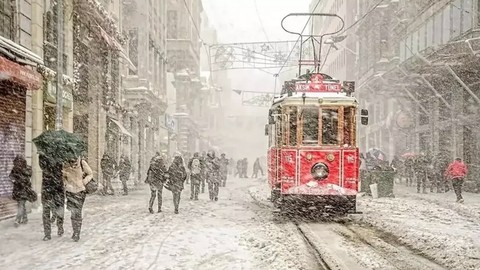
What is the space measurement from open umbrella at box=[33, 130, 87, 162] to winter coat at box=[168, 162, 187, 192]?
5174 millimetres

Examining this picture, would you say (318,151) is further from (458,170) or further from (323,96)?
(458,170)

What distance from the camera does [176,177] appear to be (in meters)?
16.9

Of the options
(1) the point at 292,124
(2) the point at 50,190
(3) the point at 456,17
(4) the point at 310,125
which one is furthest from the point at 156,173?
(3) the point at 456,17

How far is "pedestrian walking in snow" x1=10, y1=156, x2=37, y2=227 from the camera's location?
13.0 m

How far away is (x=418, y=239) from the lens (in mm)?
11234

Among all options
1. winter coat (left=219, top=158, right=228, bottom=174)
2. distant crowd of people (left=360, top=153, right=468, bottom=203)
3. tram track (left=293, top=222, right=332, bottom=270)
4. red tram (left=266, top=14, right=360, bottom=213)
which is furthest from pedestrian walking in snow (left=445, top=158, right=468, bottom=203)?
winter coat (left=219, top=158, right=228, bottom=174)

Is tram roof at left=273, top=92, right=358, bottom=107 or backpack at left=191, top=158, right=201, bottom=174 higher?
tram roof at left=273, top=92, right=358, bottom=107

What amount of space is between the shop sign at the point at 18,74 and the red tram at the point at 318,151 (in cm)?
570

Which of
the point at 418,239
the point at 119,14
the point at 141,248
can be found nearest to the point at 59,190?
the point at 141,248

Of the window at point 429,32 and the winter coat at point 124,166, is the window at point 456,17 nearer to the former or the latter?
the window at point 429,32

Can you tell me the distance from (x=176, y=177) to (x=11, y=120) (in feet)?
14.4

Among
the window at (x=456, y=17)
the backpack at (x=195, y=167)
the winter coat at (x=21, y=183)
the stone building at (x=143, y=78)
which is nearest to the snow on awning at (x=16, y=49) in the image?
the winter coat at (x=21, y=183)

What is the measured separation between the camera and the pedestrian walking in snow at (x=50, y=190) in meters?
10.9

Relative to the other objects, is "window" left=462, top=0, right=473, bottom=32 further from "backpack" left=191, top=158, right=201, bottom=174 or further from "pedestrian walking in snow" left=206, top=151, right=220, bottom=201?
"backpack" left=191, top=158, right=201, bottom=174
